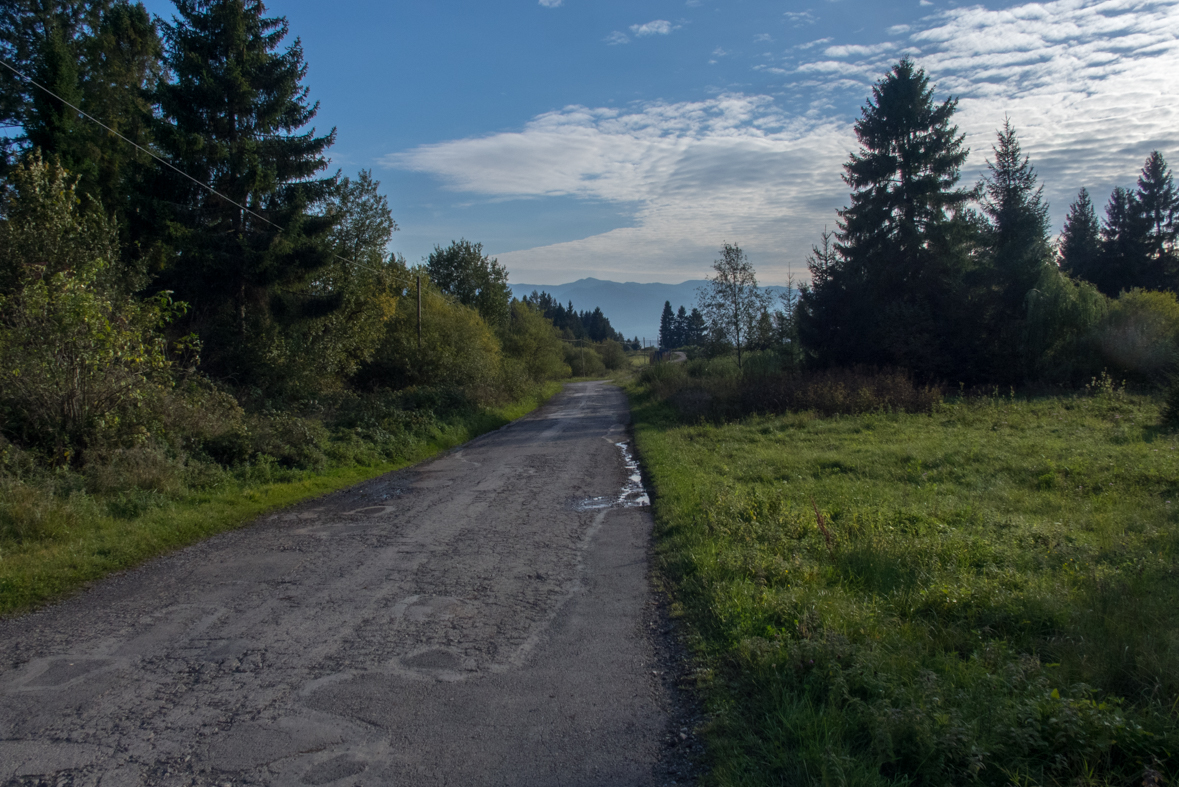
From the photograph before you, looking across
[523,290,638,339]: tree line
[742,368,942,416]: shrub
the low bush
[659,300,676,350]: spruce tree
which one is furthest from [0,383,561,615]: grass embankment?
[659,300,676,350]: spruce tree

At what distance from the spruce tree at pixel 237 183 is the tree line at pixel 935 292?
2003cm

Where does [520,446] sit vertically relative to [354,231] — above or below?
below

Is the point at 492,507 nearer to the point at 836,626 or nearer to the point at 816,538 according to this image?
the point at 816,538

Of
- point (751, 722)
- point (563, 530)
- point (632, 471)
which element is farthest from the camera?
point (632, 471)

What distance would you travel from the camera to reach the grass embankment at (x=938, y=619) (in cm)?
320

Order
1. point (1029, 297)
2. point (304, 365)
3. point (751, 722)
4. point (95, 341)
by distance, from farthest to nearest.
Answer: point (1029, 297)
point (304, 365)
point (95, 341)
point (751, 722)

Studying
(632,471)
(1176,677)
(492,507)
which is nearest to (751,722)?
(1176,677)

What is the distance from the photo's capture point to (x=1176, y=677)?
11.8ft

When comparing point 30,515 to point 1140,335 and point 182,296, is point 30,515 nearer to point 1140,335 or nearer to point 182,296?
point 182,296

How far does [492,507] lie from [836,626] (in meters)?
6.38

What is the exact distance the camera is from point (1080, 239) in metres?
48.0

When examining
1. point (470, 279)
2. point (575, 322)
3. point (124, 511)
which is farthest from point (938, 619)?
point (575, 322)

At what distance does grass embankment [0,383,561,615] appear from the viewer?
6.50 meters

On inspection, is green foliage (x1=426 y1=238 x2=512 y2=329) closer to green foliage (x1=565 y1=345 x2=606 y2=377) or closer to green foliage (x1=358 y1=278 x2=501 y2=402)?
green foliage (x1=358 y1=278 x2=501 y2=402)
